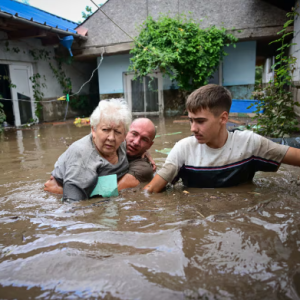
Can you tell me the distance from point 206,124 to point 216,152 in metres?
0.32

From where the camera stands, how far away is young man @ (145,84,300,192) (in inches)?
100.0

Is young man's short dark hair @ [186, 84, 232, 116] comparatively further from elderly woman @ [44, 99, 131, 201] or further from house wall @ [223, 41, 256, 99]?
house wall @ [223, 41, 256, 99]

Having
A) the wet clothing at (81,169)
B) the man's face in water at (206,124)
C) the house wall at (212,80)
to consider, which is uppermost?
the house wall at (212,80)

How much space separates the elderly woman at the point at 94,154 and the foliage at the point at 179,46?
28.2 feet

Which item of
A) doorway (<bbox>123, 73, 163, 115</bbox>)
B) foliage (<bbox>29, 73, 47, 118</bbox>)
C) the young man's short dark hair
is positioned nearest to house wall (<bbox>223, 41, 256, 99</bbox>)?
doorway (<bbox>123, 73, 163, 115</bbox>)

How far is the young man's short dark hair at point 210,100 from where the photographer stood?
2.49 meters

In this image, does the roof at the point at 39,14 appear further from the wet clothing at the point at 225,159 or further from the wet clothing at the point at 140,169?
the wet clothing at the point at 225,159

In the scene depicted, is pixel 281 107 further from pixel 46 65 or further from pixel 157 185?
pixel 46 65

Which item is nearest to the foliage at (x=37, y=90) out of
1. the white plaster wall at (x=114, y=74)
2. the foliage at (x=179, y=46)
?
the white plaster wall at (x=114, y=74)

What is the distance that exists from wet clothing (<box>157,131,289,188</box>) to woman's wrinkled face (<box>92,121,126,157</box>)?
0.53m

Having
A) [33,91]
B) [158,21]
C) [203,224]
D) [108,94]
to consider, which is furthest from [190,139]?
[108,94]

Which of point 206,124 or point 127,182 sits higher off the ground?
point 206,124

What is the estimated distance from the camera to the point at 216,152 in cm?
270

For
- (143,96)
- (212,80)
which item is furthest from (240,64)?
(143,96)
